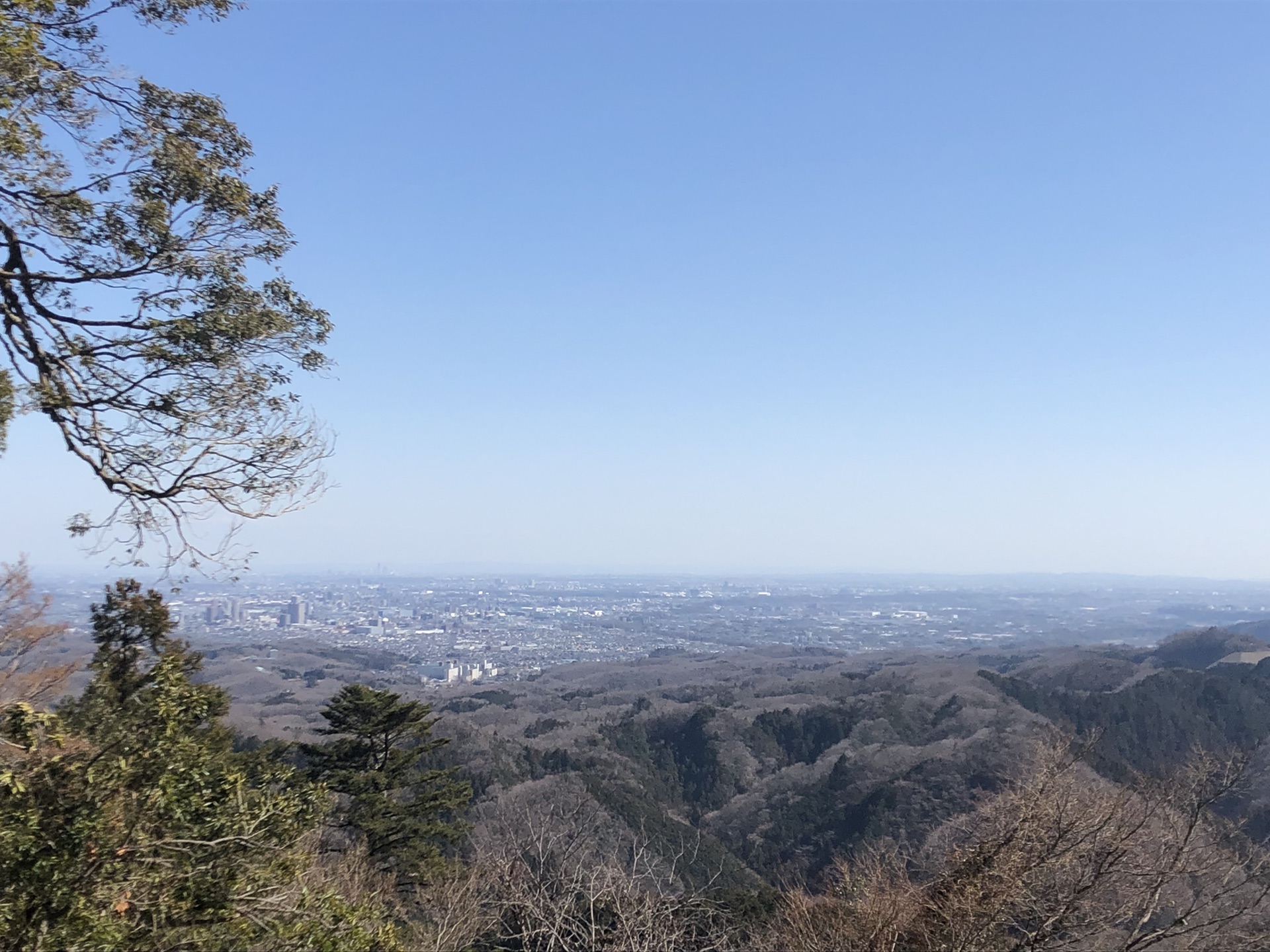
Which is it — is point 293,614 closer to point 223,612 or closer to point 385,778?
point 223,612

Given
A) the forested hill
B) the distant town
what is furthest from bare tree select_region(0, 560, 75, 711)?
the distant town

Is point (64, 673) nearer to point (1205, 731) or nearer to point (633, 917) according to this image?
point (633, 917)

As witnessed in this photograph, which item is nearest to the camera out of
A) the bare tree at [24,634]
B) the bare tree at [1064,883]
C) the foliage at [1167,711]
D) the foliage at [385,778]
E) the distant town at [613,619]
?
the bare tree at [1064,883]

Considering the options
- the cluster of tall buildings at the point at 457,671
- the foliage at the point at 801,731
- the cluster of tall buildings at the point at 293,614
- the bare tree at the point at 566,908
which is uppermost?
the bare tree at the point at 566,908

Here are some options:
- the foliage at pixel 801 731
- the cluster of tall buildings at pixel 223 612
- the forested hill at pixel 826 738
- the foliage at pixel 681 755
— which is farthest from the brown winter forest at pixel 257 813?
the cluster of tall buildings at pixel 223 612

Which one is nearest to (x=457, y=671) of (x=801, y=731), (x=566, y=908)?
(x=801, y=731)

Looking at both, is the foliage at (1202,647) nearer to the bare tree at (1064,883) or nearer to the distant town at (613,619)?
the distant town at (613,619)

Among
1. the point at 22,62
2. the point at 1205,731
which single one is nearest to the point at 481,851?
the point at 22,62
